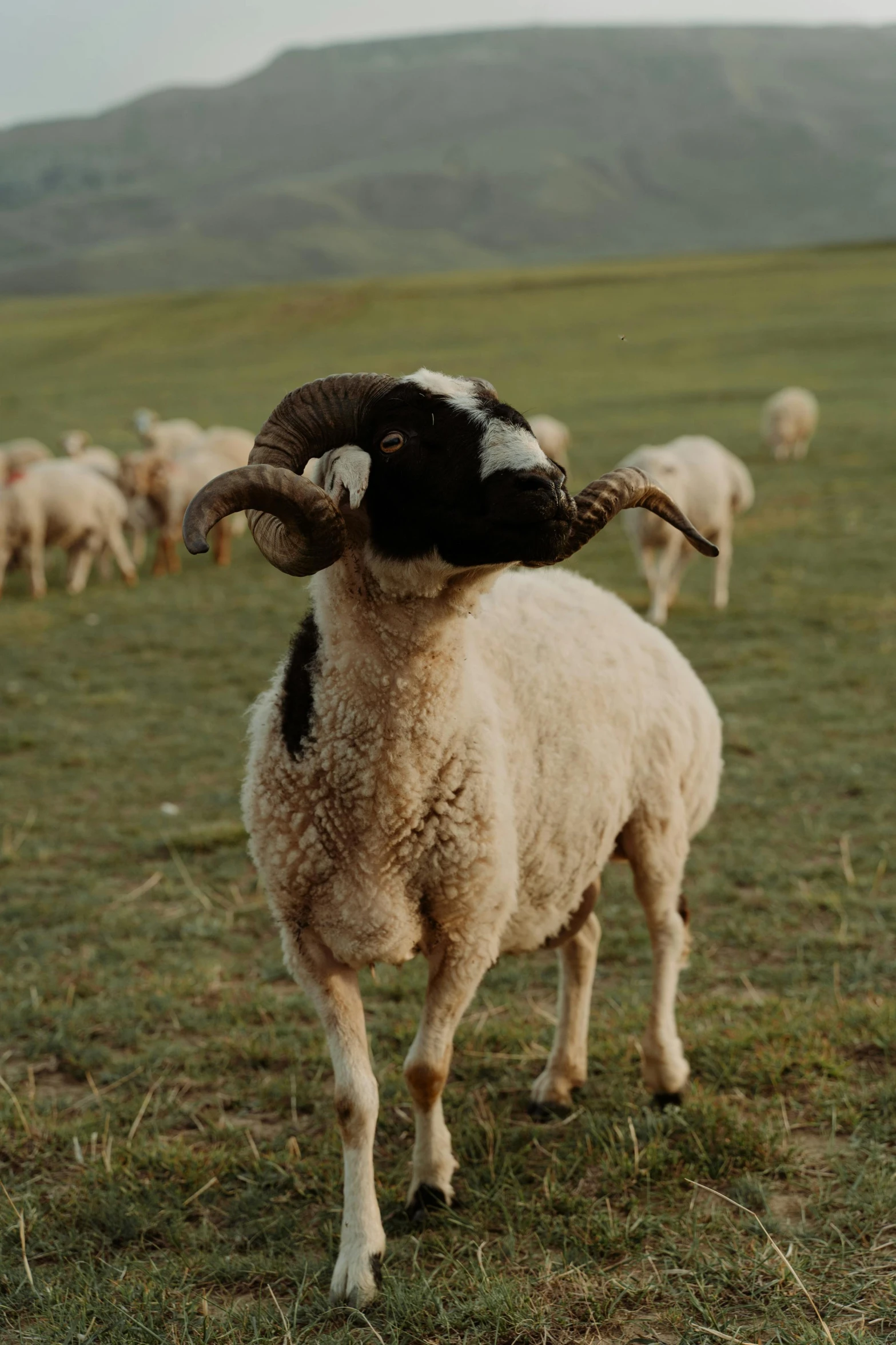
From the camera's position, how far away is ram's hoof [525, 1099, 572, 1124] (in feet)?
14.5

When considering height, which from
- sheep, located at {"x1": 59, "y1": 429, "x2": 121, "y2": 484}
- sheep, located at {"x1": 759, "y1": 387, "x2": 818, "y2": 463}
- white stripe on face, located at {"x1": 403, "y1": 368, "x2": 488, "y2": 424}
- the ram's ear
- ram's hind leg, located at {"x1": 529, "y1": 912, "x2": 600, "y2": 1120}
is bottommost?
ram's hind leg, located at {"x1": 529, "y1": 912, "x2": 600, "y2": 1120}

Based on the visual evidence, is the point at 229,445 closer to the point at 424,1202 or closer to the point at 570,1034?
the point at 570,1034

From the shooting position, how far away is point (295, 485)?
3186 mm

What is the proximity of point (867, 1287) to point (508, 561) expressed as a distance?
219 cm

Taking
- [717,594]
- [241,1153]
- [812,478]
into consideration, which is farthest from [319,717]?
[812,478]

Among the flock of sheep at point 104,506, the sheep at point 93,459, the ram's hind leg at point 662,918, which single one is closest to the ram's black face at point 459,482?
the ram's hind leg at point 662,918

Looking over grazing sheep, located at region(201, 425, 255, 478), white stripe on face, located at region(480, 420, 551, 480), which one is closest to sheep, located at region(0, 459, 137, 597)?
grazing sheep, located at region(201, 425, 255, 478)

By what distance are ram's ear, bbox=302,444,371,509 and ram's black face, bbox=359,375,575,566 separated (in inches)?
2.4

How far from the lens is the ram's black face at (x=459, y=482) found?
10.3ft

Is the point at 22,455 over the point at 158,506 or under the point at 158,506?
over

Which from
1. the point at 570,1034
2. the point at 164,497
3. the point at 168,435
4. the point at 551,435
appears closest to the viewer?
the point at 570,1034

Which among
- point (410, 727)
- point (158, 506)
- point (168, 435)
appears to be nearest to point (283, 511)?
point (410, 727)

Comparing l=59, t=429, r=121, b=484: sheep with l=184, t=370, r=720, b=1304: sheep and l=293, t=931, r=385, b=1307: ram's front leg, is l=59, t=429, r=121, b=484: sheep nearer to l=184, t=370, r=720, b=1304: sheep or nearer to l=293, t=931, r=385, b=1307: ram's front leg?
l=184, t=370, r=720, b=1304: sheep

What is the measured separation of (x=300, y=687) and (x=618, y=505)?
3.69 feet
